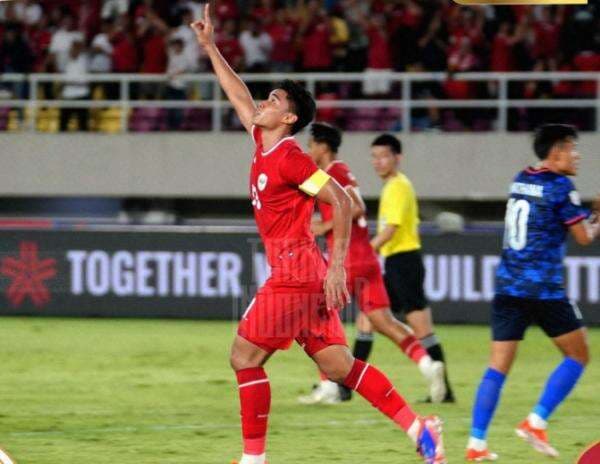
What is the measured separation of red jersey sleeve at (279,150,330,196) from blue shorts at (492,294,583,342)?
179 centimetres

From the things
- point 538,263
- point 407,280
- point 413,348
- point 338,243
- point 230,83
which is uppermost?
point 230,83

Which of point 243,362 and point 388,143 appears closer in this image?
point 243,362

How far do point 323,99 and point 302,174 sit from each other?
576 inches

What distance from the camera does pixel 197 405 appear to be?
11.1 metres

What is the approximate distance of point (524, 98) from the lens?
21.9m

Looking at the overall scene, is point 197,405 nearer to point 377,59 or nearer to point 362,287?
point 362,287

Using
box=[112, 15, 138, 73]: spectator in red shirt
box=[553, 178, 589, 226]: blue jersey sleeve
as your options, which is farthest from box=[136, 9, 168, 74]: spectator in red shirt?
box=[553, 178, 589, 226]: blue jersey sleeve

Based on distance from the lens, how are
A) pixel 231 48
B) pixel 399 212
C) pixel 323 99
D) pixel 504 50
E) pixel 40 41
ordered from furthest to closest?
pixel 40 41 < pixel 231 48 < pixel 323 99 < pixel 504 50 < pixel 399 212

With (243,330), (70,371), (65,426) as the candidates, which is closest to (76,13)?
(70,371)

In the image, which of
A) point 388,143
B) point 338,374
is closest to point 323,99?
point 388,143

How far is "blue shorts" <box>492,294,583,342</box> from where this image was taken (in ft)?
28.4

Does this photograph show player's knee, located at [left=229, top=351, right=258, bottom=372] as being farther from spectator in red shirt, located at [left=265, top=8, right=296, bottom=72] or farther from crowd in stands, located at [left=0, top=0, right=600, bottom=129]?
spectator in red shirt, located at [left=265, top=8, right=296, bottom=72]

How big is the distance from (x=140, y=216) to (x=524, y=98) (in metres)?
6.71

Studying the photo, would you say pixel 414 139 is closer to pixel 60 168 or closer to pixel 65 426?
pixel 60 168
